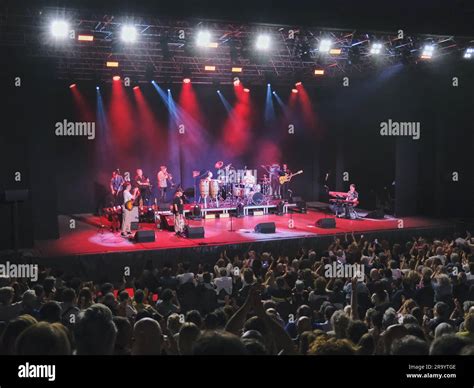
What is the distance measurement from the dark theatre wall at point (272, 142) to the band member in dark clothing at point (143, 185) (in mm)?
1355

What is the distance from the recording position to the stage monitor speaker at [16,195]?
1213cm

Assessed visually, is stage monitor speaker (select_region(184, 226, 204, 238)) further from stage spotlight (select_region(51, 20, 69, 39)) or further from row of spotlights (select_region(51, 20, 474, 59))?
stage spotlight (select_region(51, 20, 69, 39))

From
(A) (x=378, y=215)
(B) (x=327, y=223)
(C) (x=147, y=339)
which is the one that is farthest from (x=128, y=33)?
(C) (x=147, y=339)

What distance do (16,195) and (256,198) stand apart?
7782mm

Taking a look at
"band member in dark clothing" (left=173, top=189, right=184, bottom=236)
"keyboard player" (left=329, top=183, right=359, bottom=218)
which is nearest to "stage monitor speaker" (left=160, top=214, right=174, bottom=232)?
"band member in dark clothing" (left=173, top=189, right=184, bottom=236)

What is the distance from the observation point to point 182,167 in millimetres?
19359

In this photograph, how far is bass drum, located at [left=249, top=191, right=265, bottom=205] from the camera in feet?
58.5

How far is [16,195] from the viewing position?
40.2ft

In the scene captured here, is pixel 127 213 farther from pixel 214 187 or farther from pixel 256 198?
pixel 256 198

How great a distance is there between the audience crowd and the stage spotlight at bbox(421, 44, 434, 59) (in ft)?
16.5

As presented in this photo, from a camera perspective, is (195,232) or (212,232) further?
(212,232)

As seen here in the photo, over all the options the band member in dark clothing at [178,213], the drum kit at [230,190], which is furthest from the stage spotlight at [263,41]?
the drum kit at [230,190]

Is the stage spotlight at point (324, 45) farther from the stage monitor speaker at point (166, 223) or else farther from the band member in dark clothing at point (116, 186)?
the band member in dark clothing at point (116, 186)
